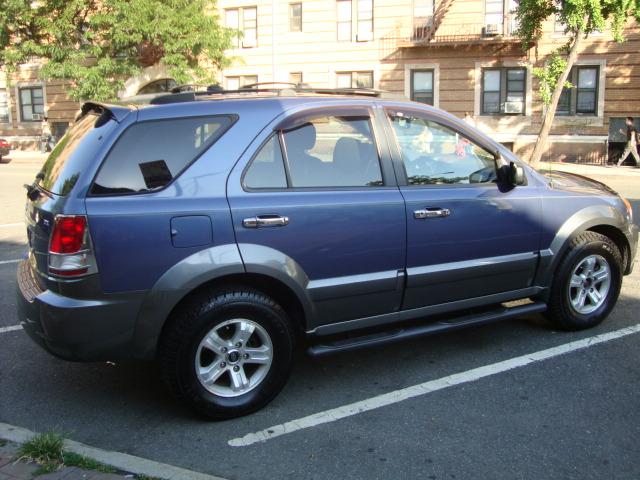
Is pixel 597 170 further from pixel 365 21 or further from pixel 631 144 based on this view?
pixel 365 21

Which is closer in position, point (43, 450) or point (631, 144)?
point (43, 450)

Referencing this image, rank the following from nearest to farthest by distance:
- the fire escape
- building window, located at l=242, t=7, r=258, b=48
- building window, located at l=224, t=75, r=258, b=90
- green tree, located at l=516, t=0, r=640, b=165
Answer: green tree, located at l=516, t=0, r=640, b=165, the fire escape, building window, located at l=242, t=7, r=258, b=48, building window, located at l=224, t=75, r=258, b=90

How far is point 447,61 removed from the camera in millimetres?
25359

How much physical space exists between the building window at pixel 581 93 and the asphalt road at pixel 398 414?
2091 cm

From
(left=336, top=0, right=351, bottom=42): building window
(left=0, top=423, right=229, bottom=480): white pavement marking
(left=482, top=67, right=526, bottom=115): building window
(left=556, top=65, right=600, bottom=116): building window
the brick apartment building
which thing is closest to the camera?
(left=0, top=423, right=229, bottom=480): white pavement marking

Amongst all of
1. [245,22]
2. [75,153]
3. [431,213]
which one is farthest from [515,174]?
[245,22]

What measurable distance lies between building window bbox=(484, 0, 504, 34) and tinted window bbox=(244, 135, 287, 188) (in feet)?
74.9

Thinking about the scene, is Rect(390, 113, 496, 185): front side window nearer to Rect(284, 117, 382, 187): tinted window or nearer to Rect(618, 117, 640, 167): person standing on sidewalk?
Rect(284, 117, 382, 187): tinted window

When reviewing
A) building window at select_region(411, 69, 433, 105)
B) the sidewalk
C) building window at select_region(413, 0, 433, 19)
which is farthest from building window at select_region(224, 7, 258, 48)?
the sidewalk

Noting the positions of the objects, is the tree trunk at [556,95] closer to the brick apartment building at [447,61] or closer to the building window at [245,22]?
the brick apartment building at [447,61]

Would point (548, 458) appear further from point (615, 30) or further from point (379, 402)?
point (615, 30)

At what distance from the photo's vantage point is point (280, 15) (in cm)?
2688

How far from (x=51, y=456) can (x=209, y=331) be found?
988 millimetres

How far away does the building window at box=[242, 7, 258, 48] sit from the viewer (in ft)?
90.1
